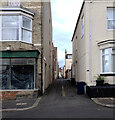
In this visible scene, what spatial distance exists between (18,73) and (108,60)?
719 cm

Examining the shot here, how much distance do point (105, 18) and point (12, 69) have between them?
28.8ft

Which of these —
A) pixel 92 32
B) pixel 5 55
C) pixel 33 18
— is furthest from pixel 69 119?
pixel 33 18

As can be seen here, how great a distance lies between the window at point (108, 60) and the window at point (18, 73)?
563cm

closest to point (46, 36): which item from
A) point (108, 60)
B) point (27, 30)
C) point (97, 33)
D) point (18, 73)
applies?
point (27, 30)

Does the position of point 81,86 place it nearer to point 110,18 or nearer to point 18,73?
point 18,73

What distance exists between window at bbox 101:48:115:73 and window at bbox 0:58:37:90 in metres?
5.63

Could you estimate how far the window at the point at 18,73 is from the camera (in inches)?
423

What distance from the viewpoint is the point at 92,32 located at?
38.9 feet

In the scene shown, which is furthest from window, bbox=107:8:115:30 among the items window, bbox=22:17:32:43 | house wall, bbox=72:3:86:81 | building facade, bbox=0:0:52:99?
window, bbox=22:17:32:43

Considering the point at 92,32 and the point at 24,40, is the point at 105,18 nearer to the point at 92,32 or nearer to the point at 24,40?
the point at 92,32

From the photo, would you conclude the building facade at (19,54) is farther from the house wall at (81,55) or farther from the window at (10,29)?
the house wall at (81,55)

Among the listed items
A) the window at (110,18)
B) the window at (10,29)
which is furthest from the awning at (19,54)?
the window at (110,18)

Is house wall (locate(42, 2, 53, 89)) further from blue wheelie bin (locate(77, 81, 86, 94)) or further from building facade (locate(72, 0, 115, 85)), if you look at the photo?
blue wheelie bin (locate(77, 81, 86, 94))

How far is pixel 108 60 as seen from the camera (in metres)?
11.1
